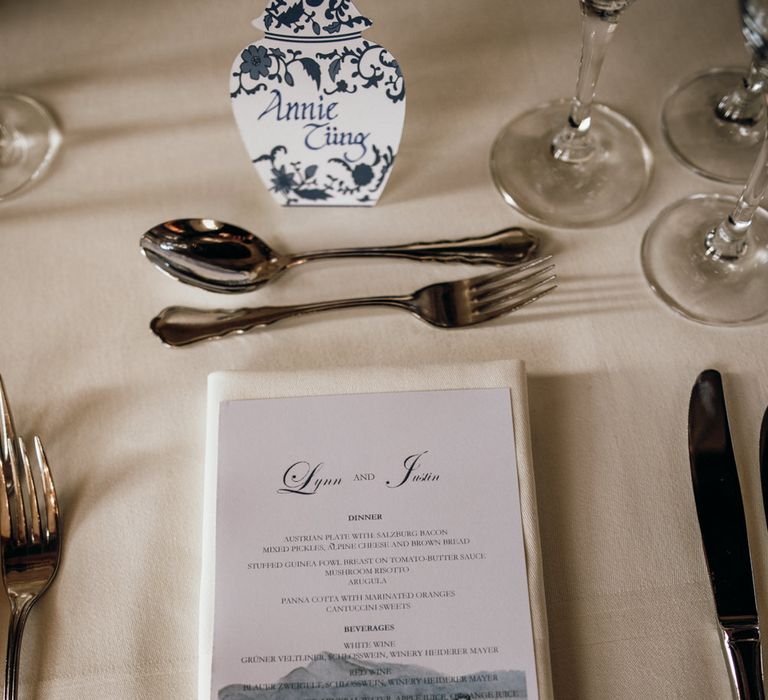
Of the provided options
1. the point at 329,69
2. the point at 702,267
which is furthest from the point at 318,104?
the point at 702,267

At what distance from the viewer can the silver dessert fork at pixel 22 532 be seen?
52cm

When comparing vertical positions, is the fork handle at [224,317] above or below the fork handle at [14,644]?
above

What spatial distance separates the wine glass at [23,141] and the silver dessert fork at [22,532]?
227mm

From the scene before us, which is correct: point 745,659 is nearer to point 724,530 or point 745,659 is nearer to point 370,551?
point 724,530

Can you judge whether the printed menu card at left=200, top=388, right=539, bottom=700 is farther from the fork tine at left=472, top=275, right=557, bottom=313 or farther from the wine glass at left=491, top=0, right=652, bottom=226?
the wine glass at left=491, top=0, right=652, bottom=226

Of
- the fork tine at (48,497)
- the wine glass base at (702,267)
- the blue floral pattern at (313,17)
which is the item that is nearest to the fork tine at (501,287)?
the wine glass base at (702,267)

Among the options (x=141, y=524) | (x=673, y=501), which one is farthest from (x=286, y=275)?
(x=673, y=501)

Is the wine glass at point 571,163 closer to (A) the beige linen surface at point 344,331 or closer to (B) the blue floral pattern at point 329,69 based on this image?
(A) the beige linen surface at point 344,331

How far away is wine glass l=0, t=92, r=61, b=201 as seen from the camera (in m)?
0.70

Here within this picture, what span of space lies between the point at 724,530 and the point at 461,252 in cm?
28

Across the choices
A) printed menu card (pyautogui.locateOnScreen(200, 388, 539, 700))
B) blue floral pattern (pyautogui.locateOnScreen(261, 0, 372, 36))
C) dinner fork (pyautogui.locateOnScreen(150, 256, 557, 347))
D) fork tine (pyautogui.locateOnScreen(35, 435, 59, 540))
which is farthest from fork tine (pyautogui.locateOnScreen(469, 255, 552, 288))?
fork tine (pyautogui.locateOnScreen(35, 435, 59, 540))

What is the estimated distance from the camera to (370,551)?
1.73ft

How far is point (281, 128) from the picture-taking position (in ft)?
2.02

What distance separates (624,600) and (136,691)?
327mm
